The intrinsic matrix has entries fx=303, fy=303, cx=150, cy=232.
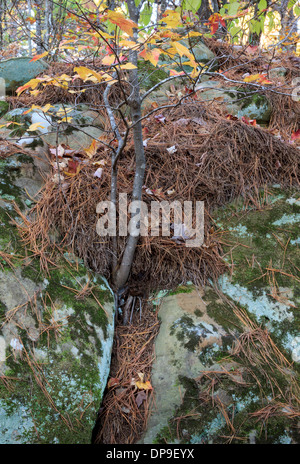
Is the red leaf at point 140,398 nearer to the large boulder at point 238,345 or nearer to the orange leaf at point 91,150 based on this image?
the large boulder at point 238,345

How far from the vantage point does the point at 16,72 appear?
3285 mm

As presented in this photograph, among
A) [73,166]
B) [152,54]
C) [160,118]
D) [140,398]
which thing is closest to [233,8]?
[160,118]

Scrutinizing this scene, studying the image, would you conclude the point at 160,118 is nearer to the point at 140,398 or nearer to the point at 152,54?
the point at 152,54

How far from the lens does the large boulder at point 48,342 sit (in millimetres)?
1496

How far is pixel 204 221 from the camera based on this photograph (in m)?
2.30

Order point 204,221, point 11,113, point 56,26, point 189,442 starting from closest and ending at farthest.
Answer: point 189,442 < point 204,221 < point 11,113 < point 56,26

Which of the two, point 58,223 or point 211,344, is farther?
point 58,223

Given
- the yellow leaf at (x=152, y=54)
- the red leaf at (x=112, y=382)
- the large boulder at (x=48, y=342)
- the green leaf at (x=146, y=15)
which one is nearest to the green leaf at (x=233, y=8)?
the green leaf at (x=146, y=15)

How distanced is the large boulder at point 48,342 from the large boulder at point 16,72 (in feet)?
5.52

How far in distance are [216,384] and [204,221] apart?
1117 millimetres

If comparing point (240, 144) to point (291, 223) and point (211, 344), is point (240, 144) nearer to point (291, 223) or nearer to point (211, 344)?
point (291, 223)

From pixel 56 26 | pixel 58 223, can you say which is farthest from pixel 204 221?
pixel 56 26

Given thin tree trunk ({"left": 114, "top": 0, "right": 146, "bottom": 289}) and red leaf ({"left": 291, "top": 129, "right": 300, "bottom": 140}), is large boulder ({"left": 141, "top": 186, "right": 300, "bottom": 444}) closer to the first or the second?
thin tree trunk ({"left": 114, "top": 0, "right": 146, "bottom": 289})

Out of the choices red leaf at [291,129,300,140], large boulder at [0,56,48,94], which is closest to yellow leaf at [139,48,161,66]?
red leaf at [291,129,300,140]
